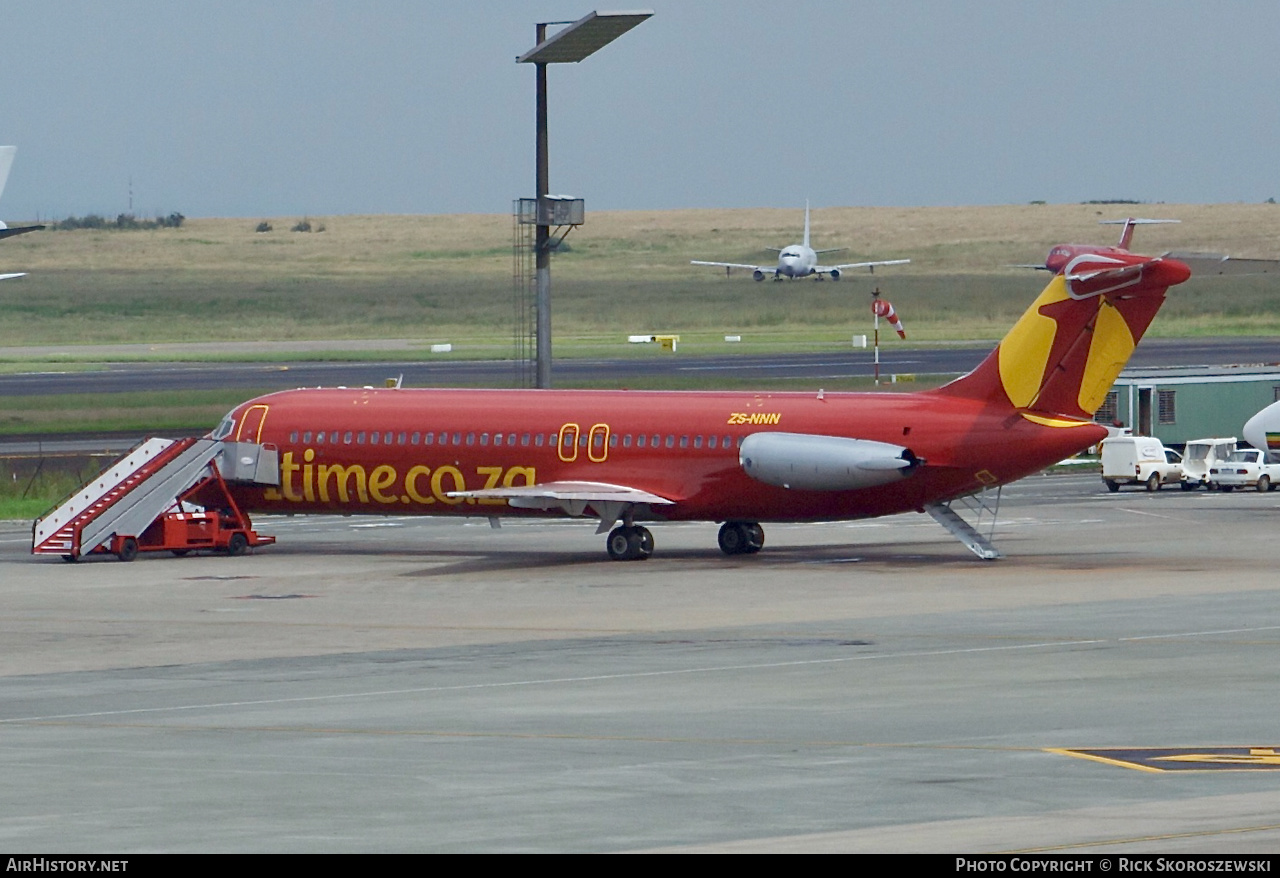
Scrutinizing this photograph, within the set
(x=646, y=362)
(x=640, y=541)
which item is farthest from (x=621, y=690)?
(x=646, y=362)

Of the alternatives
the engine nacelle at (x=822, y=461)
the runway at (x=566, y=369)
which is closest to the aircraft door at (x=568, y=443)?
the engine nacelle at (x=822, y=461)

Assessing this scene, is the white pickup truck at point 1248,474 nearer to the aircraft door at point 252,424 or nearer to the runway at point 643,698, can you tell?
the runway at point 643,698

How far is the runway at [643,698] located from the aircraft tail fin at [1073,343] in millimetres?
3701

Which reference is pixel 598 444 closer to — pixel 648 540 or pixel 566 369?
pixel 648 540

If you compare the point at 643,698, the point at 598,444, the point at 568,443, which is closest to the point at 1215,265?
the point at 598,444

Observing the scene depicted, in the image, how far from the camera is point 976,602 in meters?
39.0

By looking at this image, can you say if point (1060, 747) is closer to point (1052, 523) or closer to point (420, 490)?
point (420, 490)

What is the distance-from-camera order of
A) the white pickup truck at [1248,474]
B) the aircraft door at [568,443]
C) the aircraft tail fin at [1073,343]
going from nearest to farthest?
the aircraft tail fin at [1073,343], the aircraft door at [568,443], the white pickup truck at [1248,474]

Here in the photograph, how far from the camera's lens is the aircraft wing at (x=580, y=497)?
47094 mm

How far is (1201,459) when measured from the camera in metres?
71.2

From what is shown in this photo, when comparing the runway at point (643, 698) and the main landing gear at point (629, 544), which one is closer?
the runway at point (643, 698)

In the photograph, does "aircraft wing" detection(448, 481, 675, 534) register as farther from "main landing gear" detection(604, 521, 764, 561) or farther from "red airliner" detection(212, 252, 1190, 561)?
"main landing gear" detection(604, 521, 764, 561)

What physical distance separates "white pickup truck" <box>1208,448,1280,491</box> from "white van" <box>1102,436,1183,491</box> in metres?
1.29
